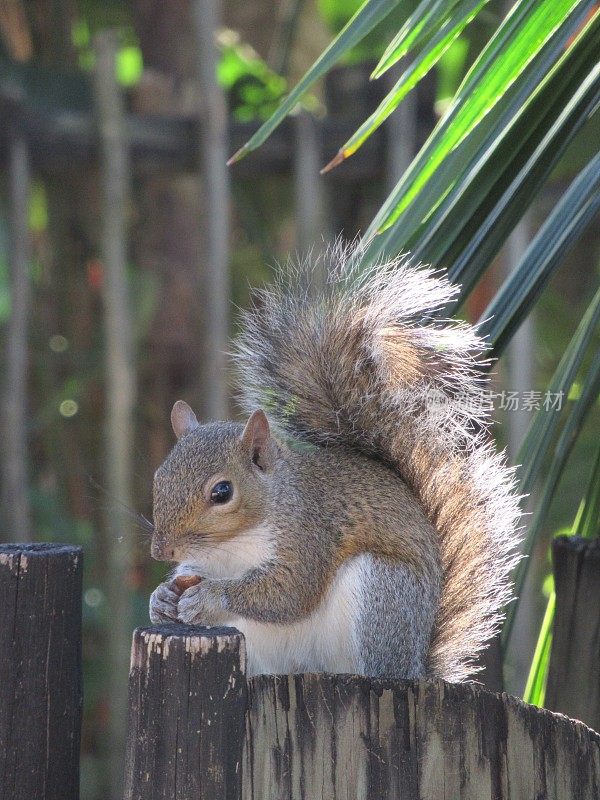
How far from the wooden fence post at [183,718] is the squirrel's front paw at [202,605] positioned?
46cm

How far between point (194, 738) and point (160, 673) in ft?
0.17

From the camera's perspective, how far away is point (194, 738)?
84 cm

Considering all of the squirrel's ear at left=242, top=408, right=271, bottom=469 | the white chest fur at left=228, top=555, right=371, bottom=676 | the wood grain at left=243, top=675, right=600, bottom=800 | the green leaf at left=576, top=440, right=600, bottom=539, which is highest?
the squirrel's ear at left=242, top=408, right=271, bottom=469

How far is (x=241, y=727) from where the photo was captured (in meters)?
0.87

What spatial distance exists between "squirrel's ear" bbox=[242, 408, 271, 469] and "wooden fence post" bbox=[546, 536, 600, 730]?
1.21 feet

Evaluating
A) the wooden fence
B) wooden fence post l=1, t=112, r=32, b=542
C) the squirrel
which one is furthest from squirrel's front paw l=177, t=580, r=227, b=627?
wooden fence post l=1, t=112, r=32, b=542

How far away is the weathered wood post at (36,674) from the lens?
3.25 ft

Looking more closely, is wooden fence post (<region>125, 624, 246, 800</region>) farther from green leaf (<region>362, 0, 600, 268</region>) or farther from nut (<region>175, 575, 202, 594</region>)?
nut (<region>175, 575, 202, 594</region>)

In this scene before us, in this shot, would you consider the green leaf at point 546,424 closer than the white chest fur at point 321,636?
Yes

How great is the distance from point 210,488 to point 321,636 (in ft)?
0.71

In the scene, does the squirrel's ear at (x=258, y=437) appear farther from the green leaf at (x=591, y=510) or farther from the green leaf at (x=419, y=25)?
the green leaf at (x=419, y=25)

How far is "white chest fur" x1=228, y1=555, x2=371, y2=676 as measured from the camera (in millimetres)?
1354

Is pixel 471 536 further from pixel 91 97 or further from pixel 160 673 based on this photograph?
pixel 91 97

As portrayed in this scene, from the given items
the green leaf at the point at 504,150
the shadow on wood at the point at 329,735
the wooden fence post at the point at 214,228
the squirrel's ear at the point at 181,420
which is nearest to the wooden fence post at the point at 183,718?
the shadow on wood at the point at 329,735
